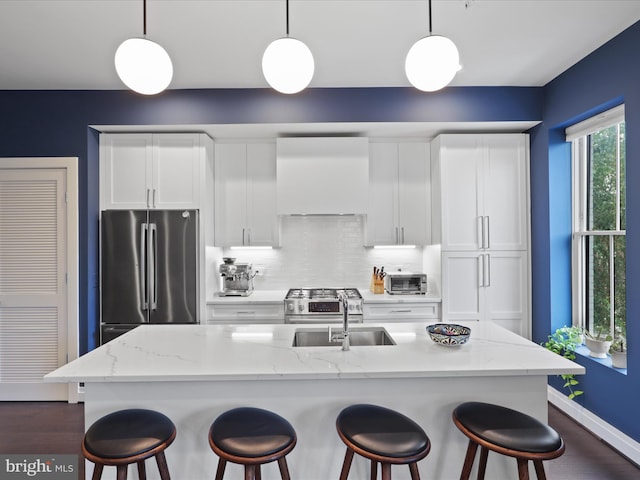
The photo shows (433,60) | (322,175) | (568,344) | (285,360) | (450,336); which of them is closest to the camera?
(433,60)

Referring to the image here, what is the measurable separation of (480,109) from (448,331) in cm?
224

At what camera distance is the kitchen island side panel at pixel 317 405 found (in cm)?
179

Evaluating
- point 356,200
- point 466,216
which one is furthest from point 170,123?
point 466,216

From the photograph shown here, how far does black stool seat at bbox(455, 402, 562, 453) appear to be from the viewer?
1.45 m

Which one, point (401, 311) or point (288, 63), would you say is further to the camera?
point (401, 311)

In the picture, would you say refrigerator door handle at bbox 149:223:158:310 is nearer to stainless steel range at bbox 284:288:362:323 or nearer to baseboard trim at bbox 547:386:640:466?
stainless steel range at bbox 284:288:362:323

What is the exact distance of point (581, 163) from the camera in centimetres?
327

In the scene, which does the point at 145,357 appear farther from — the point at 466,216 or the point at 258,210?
the point at 466,216

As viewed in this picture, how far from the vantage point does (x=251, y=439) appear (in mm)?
1481

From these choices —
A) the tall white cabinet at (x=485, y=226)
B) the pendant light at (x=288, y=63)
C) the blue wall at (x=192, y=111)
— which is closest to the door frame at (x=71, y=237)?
the blue wall at (x=192, y=111)

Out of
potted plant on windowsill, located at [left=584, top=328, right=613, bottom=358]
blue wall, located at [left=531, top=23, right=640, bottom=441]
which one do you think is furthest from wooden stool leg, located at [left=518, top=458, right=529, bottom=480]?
potted plant on windowsill, located at [left=584, top=328, right=613, bottom=358]

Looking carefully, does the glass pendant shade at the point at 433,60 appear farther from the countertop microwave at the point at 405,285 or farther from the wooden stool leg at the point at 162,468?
the countertop microwave at the point at 405,285

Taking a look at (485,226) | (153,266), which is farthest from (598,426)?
(153,266)

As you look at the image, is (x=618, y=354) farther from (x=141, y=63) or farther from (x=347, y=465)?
(x=141, y=63)
